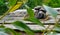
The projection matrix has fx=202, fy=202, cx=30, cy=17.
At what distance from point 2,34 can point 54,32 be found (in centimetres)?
11

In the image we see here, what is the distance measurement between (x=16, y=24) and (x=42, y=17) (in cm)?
75

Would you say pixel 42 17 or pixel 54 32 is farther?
pixel 42 17

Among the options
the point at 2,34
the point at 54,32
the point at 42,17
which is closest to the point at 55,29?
the point at 54,32

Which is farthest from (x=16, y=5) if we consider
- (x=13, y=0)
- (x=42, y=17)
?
(x=42, y=17)

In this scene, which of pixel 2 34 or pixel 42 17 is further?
pixel 42 17

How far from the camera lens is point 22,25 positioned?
41 cm

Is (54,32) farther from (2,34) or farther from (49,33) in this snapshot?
(2,34)

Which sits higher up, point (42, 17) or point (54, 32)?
point (42, 17)

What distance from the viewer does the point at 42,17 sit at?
1.15m

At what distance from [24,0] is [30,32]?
2.8 inches

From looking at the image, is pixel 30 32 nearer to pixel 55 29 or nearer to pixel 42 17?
pixel 55 29

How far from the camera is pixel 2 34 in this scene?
0.37m

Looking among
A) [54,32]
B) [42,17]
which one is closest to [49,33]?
[54,32]

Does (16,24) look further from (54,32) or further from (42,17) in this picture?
(42,17)
